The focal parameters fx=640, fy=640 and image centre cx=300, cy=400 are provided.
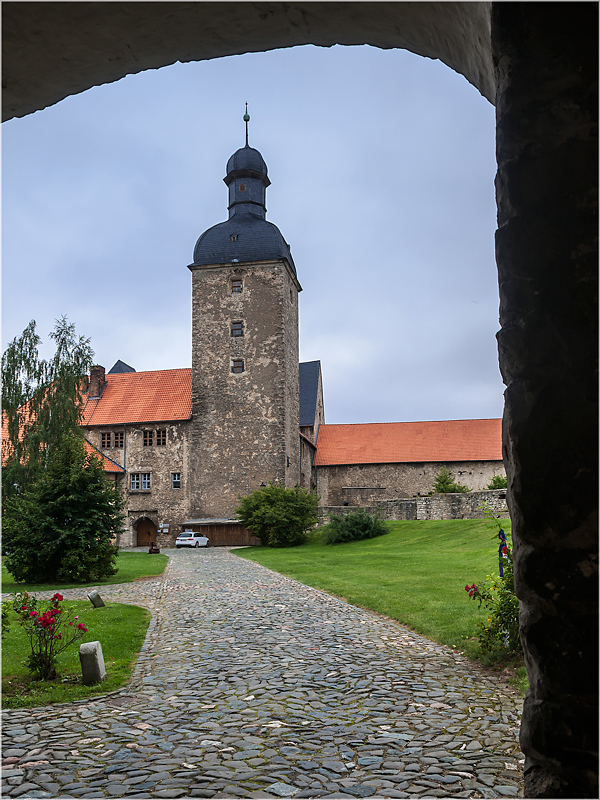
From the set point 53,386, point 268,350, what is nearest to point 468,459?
point 268,350

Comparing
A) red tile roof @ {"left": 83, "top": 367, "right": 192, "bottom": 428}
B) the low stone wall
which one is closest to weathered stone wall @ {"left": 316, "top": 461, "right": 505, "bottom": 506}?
the low stone wall

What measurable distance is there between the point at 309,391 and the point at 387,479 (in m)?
9.09

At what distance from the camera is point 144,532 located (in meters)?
37.9

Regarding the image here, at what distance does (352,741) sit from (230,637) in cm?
409

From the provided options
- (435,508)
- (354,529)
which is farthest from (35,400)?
(435,508)

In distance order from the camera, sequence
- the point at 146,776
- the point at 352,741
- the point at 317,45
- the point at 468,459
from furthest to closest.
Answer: the point at 468,459
the point at 352,741
the point at 146,776
the point at 317,45

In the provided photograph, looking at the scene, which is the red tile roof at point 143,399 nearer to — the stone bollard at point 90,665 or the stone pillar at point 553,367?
the stone bollard at point 90,665

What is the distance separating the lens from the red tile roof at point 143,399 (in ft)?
127

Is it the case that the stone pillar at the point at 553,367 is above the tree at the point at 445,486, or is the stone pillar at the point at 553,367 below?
above

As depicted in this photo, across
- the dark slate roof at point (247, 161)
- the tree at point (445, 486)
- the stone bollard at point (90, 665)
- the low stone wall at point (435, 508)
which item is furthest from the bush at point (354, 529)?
the dark slate roof at point (247, 161)

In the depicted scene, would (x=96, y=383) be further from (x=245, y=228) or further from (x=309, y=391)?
(x=309, y=391)

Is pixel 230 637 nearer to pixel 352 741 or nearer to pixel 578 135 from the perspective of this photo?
pixel 352 741

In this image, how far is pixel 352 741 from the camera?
13.8 ft

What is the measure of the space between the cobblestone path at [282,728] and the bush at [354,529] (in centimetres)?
2038
